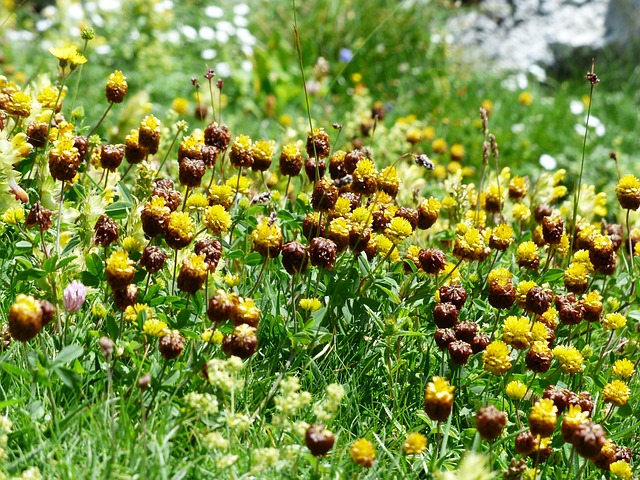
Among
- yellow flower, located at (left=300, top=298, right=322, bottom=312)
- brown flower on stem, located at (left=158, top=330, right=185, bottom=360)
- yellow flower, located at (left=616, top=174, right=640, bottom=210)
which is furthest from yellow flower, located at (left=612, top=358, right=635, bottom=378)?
brown flower on stem, located at (left=158, top=330, right=185, bottom=360)

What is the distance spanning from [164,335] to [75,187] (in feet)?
2.40

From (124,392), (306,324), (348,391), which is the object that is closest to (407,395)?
(348,391)

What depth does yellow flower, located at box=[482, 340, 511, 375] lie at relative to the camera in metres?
2.00

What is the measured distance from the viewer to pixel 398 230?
2.21m

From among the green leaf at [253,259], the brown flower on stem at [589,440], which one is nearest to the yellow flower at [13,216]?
the green leaf at [253,259]

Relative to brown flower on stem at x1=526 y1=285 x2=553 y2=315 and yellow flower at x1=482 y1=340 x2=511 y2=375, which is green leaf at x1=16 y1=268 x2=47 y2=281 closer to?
yellow flower at x1=482 y1=340 x2=511 y2=375

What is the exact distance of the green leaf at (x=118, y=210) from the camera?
7.68 ft

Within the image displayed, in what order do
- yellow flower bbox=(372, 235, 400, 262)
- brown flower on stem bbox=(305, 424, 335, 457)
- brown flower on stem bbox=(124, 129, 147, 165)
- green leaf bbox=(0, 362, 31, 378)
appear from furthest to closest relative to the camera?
brown flower on stem bbox=(124, 129, 147, 165), yellow flower bbox=(372, 235, 400, 262), green leaf bbox=(0, 362, 31, 378), brown flower on stem bbox=(305, 424, 335, 457)

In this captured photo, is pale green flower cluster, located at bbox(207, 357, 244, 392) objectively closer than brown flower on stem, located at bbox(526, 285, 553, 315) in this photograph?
Yes

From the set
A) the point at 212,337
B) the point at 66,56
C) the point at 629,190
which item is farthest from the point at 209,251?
the point at 629,190

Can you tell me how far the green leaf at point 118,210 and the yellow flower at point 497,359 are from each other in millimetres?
1063

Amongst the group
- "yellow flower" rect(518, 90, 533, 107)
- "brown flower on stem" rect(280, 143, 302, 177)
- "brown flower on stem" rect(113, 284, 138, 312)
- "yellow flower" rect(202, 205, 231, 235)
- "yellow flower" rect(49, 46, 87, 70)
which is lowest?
"yellow flower" rect(518, 90, 533, 107)

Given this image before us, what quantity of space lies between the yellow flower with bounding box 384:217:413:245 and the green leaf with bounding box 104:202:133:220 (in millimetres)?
735

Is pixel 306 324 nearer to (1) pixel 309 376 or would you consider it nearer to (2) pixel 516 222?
(1) pixel 309 376
